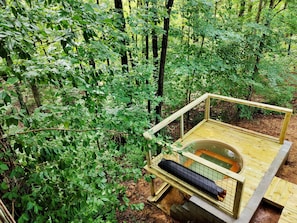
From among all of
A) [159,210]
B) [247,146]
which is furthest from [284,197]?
[159,210]

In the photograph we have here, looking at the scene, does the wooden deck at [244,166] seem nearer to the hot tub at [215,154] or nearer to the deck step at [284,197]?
the deck step at [284,197]

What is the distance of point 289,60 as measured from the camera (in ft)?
18.0

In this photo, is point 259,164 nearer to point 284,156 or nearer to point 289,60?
point 284,156

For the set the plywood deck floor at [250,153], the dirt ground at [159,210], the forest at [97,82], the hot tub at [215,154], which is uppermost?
the forest at [97,82]

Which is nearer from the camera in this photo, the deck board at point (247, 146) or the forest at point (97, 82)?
the forest at point (97, 82)

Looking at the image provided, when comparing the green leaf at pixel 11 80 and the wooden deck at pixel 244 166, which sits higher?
the green leaf at pixel 11 80

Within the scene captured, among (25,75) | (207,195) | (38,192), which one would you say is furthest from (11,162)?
(207,195)

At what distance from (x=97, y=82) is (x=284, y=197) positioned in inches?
142

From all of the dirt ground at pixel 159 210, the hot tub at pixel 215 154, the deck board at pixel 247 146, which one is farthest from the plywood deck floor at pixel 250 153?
the dirt ground at pixel 159 210

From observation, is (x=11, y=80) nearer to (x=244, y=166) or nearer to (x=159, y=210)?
(x=159, y=210)

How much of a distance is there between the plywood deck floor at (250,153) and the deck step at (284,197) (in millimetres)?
155

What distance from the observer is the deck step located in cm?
307

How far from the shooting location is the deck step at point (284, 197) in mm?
3068

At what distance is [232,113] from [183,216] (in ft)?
13.7
